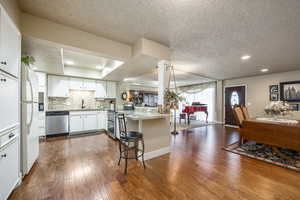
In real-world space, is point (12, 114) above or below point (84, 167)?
above

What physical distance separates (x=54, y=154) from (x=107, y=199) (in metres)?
2.07

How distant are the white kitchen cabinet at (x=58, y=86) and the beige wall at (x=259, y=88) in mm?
7837

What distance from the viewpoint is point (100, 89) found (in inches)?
204

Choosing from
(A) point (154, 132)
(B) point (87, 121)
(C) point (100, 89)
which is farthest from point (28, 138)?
(C) point (100, 89)

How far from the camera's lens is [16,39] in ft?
5.35

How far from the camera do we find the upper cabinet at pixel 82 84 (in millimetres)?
4621

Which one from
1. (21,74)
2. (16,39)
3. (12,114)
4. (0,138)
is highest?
(16,39)

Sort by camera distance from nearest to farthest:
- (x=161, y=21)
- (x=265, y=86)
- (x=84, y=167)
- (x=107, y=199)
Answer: (x=107, y=199) < (x=161, y=21) < (x=84, y=167) < (x=265, y=86)

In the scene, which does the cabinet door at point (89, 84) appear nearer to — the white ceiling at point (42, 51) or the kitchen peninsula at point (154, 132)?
the white ceiling at point (42, 51)

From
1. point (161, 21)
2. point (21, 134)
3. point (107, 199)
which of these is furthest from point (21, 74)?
point (161, 21)

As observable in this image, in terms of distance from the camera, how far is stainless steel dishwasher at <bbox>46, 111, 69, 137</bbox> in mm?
3902

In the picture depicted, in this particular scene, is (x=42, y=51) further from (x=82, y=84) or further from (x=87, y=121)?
(x=87, y=121)

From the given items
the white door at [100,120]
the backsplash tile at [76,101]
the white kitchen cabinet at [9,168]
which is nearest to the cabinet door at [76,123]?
the white door at [100,120]

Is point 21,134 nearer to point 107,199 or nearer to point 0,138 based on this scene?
point 0,138
